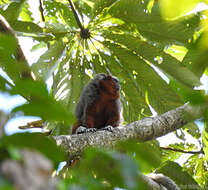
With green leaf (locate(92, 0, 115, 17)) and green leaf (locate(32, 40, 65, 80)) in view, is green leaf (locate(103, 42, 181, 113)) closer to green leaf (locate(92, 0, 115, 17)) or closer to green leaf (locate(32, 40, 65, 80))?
green leaf (locate(92, 0, 115, 17))

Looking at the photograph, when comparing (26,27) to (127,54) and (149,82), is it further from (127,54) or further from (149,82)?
(149,82)

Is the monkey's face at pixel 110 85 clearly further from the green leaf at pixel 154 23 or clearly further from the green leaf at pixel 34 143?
the green leaf at pixel 34 143

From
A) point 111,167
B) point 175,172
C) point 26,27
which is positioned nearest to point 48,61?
point 26,27

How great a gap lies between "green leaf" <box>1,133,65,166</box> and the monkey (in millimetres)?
3986

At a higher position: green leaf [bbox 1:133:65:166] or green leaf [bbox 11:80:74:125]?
green leaf [bbox 11:80:74:125]

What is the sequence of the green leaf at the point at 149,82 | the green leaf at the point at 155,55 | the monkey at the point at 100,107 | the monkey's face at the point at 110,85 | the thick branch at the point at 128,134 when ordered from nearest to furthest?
the thick branch at the point at 128,134, the green leaf at the point at 155,55, the green leaf at the point at 149,82, the monkey's face at the point at 110,85, the monkey at the point at 100,107

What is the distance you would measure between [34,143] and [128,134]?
7.52 feet

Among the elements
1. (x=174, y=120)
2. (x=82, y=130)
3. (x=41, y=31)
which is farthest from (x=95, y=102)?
(x=174, y=120)

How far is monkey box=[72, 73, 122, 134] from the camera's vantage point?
4832 mm

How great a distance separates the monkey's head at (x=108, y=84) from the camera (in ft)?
15.5

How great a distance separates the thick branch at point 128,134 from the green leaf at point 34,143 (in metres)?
1.91

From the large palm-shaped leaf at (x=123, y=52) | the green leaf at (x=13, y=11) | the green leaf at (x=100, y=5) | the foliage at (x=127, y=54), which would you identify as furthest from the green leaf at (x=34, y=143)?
→ the green leaf at (x=13, y=11)

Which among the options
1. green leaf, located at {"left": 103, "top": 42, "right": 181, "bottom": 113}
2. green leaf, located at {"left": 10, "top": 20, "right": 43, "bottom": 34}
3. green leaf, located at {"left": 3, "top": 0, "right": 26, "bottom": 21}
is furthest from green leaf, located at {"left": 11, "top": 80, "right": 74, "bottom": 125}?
green leaf, located at {"left": 3, "top": 0, "right": 26, "bottom": 21}

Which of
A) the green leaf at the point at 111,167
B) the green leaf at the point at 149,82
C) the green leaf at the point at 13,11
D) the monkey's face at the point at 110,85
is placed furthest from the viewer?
the monkey's face at the point at 110,85
